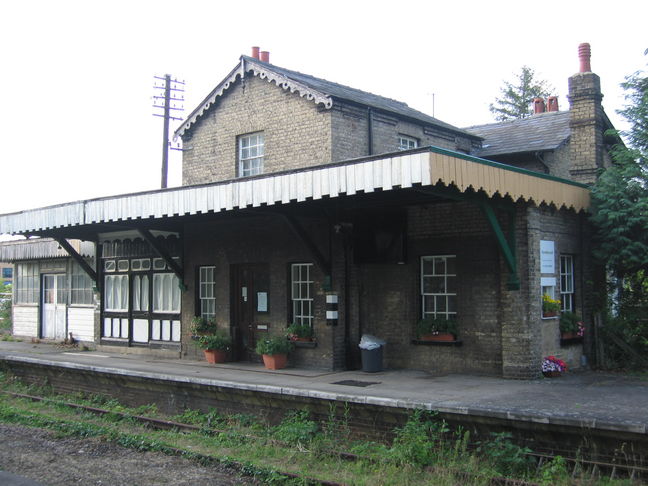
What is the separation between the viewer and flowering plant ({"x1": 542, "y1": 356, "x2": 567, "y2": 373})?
1177 centimetres

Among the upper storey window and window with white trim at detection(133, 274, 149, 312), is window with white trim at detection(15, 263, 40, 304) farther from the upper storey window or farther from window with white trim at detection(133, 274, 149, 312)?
the upper storey window

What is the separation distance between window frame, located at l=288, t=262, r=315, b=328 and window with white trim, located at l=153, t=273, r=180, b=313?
382 cm

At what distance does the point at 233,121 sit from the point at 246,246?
399cm

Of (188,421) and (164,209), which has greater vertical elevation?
(164,209)

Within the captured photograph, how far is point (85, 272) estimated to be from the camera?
19.8 meters

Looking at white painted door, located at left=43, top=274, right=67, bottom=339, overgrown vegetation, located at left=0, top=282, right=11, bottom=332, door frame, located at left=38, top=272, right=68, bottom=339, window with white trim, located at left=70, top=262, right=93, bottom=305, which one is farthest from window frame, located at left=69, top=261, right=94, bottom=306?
overgrown vegetation, located at left=0, top=282, right=11, bottom=332

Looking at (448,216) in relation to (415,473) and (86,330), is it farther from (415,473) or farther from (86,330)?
(86,330)

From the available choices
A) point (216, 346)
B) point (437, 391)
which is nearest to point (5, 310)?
point (216, 346)

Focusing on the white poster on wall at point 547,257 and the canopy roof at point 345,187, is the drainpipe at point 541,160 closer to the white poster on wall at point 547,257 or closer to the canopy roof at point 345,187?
the canopy roof at point 345,187

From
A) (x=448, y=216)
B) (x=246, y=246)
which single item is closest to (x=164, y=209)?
(x=246, y=246)

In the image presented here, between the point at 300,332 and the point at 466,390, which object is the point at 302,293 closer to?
the point at 300,332

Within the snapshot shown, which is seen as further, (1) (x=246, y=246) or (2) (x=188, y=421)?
(1) (x=246, y=246)

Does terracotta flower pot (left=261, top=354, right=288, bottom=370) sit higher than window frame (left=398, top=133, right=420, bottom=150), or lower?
lower

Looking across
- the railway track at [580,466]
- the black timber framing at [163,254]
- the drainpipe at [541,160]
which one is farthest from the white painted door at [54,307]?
the drainpipe at [541,160]
